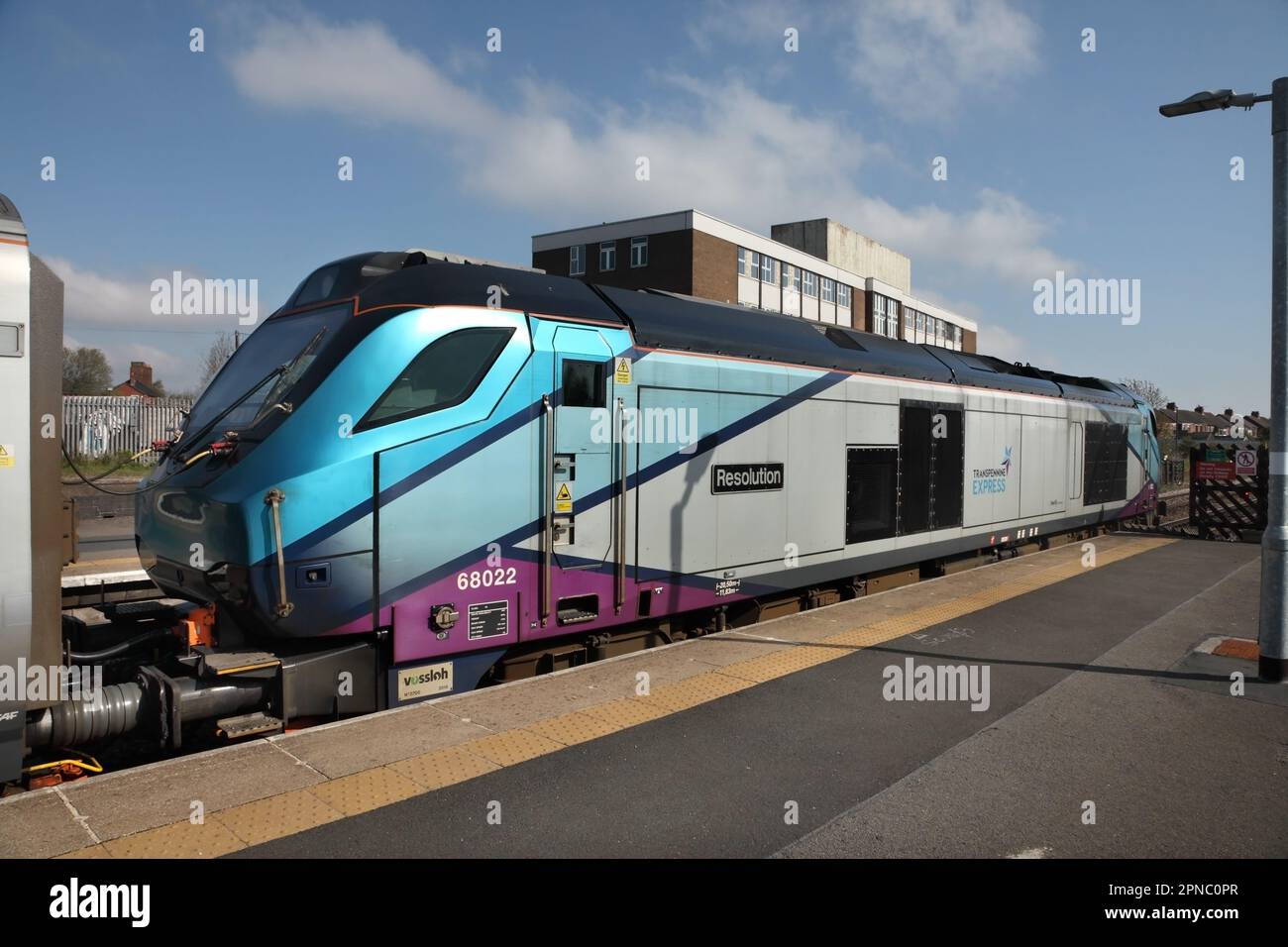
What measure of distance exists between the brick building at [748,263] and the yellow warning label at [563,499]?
26792mm

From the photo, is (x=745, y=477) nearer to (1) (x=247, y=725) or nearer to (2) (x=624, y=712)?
(2) (x=624, y=712)

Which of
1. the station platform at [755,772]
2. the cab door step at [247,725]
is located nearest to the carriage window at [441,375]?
the cab door step at [247,725]

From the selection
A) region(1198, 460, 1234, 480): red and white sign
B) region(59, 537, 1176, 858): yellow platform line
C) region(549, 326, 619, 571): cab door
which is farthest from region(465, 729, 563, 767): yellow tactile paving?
region(1198, 460, 1234, 480): red and white sign

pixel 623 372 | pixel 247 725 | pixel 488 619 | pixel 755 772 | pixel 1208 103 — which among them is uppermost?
pixel 1208 103

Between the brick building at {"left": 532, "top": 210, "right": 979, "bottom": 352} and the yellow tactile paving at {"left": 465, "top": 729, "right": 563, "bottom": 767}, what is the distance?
93.0ft

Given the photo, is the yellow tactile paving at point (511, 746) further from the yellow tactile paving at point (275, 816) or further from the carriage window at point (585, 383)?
the carriage window at point (585, 383)

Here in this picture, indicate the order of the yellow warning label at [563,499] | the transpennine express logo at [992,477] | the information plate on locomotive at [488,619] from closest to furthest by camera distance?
the information plate on locomotive at [488,619]
the yellow warning label at [563,499]
the transpennine express logo at [992,477]

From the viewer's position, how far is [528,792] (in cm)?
480

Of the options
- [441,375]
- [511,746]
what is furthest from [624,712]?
[441,375]

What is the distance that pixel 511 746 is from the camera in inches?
215

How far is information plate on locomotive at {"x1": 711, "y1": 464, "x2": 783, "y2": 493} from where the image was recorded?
823cm

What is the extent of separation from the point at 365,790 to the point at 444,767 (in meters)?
0.51

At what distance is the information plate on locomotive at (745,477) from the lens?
8234 mm
